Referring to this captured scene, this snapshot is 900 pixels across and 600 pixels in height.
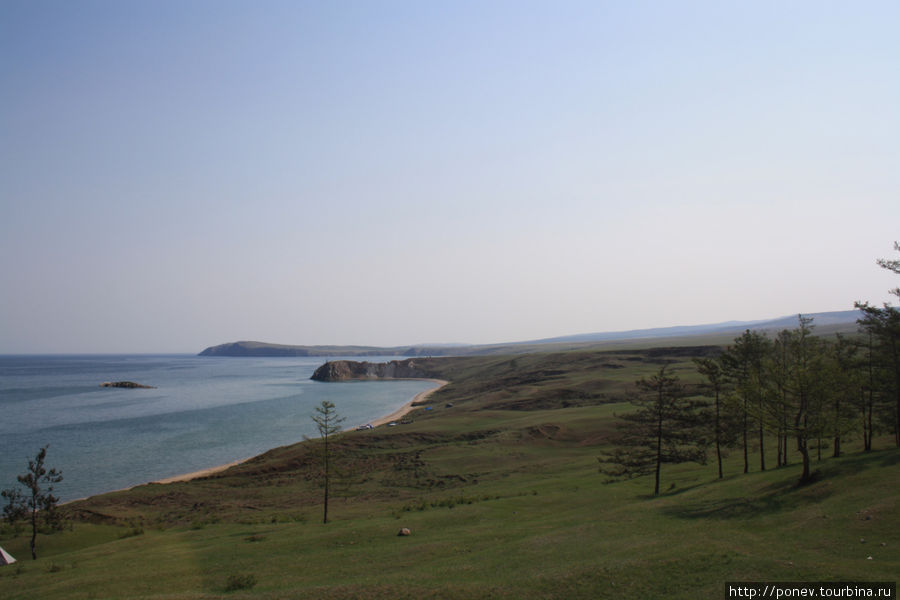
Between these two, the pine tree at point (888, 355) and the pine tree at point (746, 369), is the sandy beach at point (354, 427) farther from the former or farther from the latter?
the pine tree at point (888, 355)

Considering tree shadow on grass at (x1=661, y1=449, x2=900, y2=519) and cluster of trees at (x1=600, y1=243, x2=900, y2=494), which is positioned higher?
cluster of trees at (x1=600, y1=243, x2=900, y2=494)

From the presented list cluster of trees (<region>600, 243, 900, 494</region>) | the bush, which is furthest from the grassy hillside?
cluster of trees (<region>600, 243, 900, 494</region>)

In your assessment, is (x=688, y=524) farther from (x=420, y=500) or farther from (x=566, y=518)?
(x=420, y=500)

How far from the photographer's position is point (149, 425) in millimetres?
84312

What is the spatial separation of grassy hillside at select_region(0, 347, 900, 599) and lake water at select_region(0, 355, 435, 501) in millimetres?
15669

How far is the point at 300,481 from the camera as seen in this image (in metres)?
46.9

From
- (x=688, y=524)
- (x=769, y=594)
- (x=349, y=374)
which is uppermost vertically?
(x=769, y=594)

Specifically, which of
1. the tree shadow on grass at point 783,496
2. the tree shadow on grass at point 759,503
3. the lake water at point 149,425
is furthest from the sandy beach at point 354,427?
the tree shadow on grass at point 783,496

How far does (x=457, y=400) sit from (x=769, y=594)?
9863cm

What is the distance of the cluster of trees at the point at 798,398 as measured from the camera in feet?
84.5

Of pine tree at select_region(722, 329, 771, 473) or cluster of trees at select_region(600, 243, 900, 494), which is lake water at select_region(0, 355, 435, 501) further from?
pine tree at select_region(722, 329, 771, 473)

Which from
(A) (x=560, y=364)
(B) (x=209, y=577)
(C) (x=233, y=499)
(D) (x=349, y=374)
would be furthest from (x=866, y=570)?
(D) (x=349, y=374)

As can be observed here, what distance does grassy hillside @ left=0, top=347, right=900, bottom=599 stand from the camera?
565 inches

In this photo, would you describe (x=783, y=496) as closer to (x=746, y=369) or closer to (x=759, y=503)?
(x=759, y=503)
